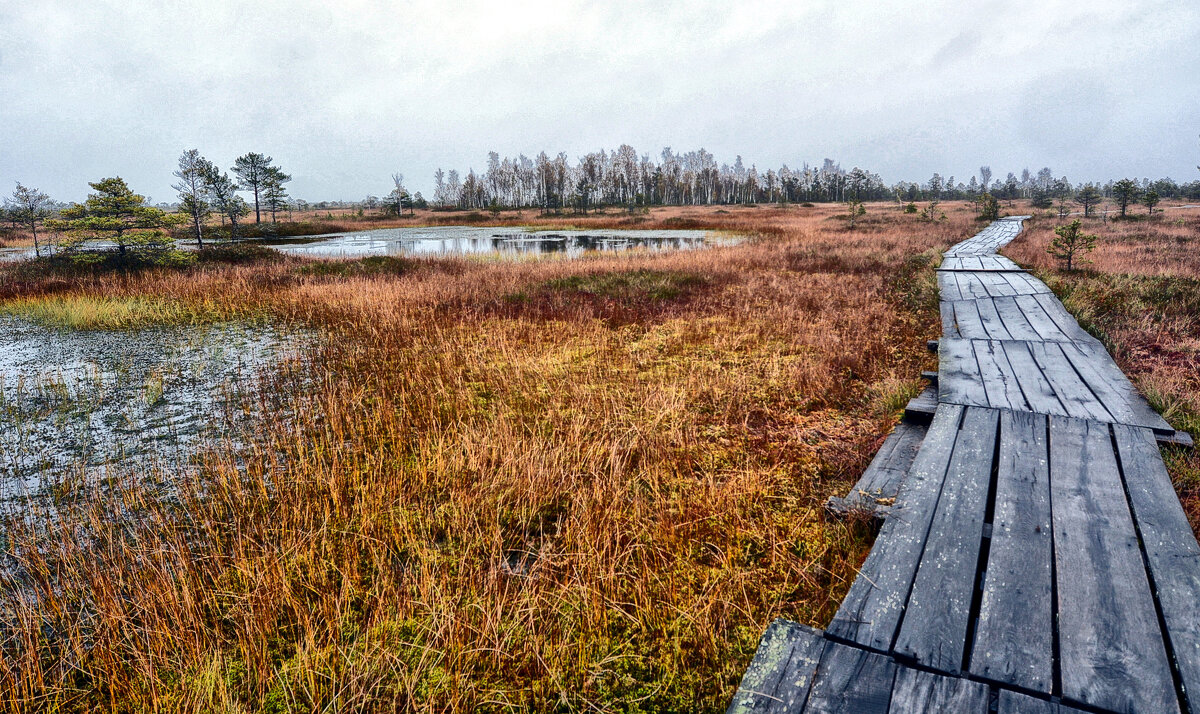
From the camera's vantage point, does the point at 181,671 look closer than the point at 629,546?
Yes

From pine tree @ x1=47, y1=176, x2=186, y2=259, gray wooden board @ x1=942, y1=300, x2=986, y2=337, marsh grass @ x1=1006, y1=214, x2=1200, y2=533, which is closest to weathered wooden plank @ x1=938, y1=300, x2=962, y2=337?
gray wooden board @ x1=942, y1=300, x2=986, y2=337

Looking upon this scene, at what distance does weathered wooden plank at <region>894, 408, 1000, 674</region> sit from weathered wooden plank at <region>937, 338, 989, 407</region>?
995mm

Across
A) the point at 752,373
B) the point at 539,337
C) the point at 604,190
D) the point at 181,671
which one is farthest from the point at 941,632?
the point at 604,190

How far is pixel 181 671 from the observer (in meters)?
2.29

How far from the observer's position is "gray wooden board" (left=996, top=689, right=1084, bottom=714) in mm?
1589

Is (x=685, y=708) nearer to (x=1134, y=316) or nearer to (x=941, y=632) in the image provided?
(x=941, y=632)

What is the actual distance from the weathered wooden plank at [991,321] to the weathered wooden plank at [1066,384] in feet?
1.37

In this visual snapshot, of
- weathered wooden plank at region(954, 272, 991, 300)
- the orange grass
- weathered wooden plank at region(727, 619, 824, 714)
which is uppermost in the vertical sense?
weathered wooden plank at region(954, 272, 991, 300)

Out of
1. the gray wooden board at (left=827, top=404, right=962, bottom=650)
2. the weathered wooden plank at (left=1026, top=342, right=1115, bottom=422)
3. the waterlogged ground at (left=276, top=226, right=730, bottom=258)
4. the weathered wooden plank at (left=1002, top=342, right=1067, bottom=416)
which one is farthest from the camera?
the waterlogged ground at (left=276, top=226, right=730, bottom=258)

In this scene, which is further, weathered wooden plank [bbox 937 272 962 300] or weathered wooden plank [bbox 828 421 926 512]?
weathered wooden plank [bbox 937 272 962 300]

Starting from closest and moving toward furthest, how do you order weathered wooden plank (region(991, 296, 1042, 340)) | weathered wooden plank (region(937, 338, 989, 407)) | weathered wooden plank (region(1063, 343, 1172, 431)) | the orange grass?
the orange grass, weathered wooden plank (region(1063, 343, 1172, 431)), weathered wooden plank (region(937, 338, 989, 407)), weathered wooden plank (region(991, 296, 1042, 340))

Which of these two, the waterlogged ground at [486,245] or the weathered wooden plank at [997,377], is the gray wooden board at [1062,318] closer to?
the weathered wooden plank at [997,377]

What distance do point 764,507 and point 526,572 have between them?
1.68m

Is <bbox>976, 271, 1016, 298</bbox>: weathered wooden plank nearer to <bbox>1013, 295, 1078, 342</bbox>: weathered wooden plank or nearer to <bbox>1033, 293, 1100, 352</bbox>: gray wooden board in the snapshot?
<bbox>1013, 295, 1078, 342</bbox>: weathered wooden plank
